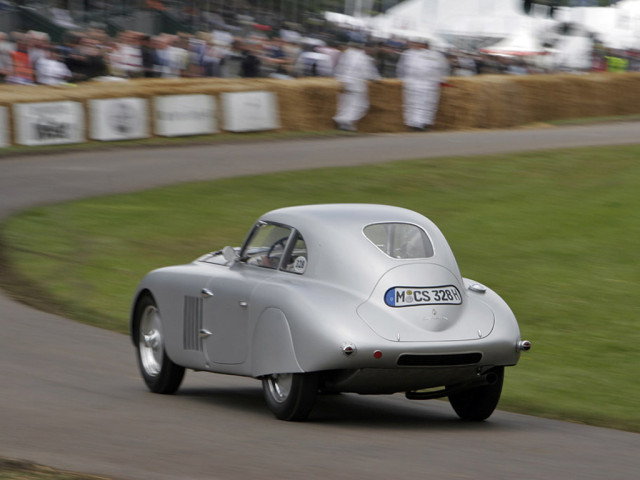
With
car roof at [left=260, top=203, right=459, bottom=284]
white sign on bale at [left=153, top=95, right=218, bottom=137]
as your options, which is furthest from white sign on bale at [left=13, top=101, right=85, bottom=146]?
car roof at [left=260, top=203, right=459, bottom=284]

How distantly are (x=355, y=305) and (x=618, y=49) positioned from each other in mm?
39824

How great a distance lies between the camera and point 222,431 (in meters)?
6.54

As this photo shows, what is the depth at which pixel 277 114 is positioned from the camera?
2603 cm

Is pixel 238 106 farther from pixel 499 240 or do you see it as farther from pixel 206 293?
pixel 206 293

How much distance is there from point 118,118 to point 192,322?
54.9 feet

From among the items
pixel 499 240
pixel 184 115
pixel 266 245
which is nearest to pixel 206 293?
pixel 266 245

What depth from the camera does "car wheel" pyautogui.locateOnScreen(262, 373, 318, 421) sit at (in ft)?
21.9

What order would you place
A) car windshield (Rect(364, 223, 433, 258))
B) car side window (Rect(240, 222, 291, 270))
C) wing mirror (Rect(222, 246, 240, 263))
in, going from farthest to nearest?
wing mirror (Rect(222, 246, 240, 263)) < car side window (Rect(240, 222, 291, 270)) < car windshield (Rect(364, 223, 433, 258))

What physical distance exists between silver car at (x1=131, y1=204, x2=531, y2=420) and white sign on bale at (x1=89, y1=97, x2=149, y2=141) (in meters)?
16.5

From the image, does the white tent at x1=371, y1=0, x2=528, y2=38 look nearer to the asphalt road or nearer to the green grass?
the green grass

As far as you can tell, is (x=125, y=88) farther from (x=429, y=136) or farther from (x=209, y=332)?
(x=209, y=332)

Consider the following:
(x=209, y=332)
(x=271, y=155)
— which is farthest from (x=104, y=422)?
(x=271, y=155)

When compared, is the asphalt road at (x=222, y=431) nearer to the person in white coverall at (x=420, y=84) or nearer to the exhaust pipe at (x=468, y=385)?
the exhaust pipe at (x=468, y=385)

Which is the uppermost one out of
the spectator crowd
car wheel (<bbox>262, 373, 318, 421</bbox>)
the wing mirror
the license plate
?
the license plate
